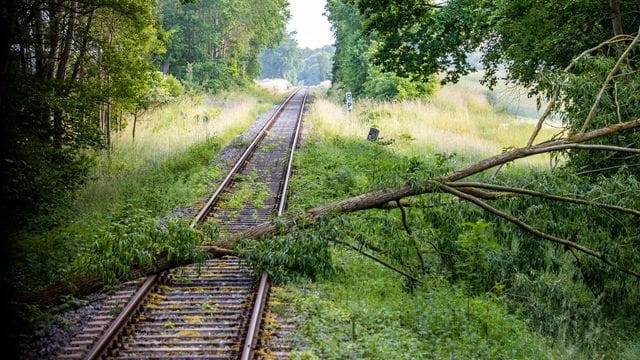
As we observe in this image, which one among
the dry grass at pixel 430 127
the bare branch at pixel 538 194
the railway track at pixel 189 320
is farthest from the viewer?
the dry grass at pixel 430 127

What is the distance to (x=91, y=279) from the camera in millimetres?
7203

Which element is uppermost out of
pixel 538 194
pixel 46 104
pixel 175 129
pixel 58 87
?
pixel 58 87

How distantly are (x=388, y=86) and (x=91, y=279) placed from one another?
25.8m

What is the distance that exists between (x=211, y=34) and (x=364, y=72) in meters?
15.8

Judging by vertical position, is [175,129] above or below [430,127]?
below

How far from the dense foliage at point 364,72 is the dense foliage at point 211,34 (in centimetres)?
1028

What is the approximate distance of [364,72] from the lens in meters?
35.8

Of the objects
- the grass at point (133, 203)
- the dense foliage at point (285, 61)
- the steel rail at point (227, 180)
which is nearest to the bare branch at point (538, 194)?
the grass at point (133, 203)

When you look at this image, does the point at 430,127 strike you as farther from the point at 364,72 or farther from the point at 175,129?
the point at 364,72

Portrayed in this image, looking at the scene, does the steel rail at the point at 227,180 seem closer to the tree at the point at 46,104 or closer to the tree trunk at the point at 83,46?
the tree at the point at 46,104

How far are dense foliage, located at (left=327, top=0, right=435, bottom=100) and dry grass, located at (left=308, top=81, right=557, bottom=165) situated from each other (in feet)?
3.51

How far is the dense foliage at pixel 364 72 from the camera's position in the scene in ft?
99.1

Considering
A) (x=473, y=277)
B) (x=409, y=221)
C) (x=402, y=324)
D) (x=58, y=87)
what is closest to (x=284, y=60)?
(x=58, y=87)

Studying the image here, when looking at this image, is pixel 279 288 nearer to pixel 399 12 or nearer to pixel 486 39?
pixel 399 12
